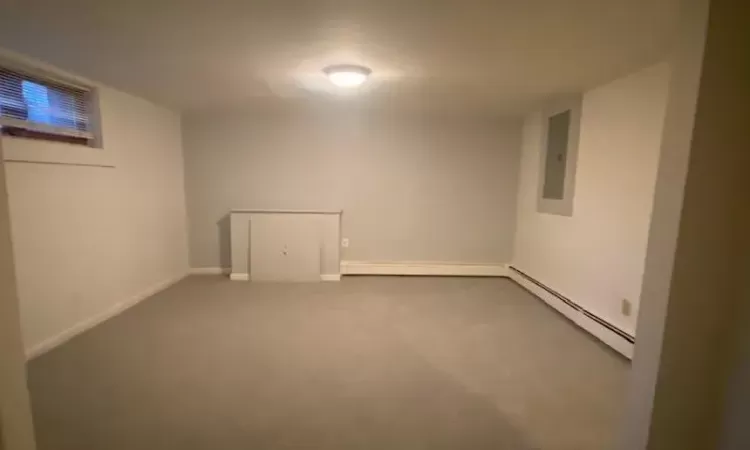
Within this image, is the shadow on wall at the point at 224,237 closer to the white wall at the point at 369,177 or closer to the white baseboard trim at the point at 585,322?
the white wall at the point at 369,177

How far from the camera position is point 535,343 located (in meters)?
2.93

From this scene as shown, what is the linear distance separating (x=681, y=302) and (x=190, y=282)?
14.8 feet

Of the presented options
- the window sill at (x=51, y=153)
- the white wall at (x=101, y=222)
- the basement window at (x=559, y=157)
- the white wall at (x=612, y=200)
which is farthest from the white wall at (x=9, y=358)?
the basement window at (x=559, y=157)

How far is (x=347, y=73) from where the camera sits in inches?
109

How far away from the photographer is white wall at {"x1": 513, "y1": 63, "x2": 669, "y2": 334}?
2643 mm

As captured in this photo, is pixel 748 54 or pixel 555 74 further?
pixel 555 74

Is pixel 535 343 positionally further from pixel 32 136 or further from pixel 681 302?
Answer: pixel 32 136

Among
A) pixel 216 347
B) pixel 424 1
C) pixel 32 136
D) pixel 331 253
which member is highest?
pixel 424 1

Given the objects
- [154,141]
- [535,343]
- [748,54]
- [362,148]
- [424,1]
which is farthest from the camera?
[362,148]

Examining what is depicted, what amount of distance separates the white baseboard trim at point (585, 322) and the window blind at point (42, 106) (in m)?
4.20

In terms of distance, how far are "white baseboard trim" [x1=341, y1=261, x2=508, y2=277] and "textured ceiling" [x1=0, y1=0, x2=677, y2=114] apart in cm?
233

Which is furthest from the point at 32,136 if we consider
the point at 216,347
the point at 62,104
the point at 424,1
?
the point at 424,1

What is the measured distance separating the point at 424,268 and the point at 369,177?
1.37 m

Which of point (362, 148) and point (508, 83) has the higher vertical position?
point (508, 83)
